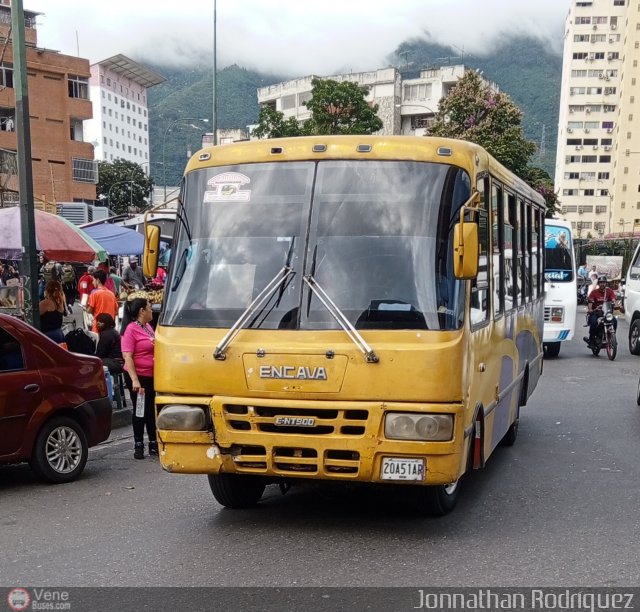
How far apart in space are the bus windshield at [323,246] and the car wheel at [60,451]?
8.06 ft

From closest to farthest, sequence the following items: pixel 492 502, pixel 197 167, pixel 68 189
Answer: pixel 197 167 < pixel 492 502 < pixel 68 189

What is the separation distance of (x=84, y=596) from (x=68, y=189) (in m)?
56.1

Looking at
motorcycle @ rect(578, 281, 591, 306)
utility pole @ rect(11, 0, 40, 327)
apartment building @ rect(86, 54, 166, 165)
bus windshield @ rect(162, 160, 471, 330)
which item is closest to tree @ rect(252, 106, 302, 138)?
motorcycle @ rect(578, 281, 591, 306)

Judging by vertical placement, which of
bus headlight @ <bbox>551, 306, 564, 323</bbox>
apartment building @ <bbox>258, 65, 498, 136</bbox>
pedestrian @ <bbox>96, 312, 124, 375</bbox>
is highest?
apartment building @ <bbox>258, 65, 498, 136</bbox>

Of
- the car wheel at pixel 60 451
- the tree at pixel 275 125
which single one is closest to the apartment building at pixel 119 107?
the tree at pixel 275 125

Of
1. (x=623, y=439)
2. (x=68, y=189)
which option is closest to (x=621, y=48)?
(x=68, y=189)

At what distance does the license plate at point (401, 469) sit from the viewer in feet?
17.1

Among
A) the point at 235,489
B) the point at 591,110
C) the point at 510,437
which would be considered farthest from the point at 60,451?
the point at 591,110

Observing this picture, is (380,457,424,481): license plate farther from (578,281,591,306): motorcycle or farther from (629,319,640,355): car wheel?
(578,281,591,306): motorcycle

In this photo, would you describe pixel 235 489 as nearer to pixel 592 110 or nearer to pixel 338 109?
pixel 338 109

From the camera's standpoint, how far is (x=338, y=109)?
49344mm

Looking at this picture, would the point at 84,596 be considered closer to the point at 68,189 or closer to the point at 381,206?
the point at 381,206

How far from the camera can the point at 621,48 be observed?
112188 mm

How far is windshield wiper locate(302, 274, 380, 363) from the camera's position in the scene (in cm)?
513
